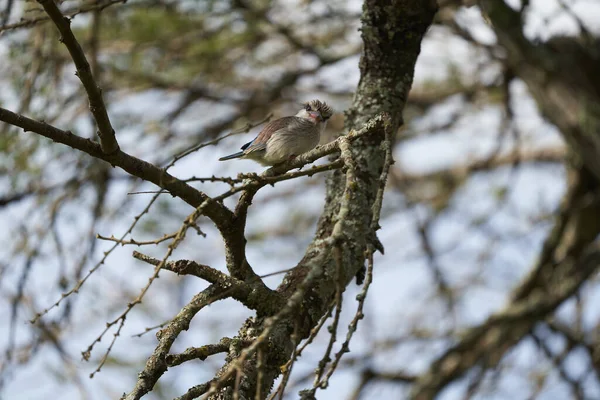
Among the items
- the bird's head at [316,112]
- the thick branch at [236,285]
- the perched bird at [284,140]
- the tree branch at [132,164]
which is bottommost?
the thick branch at [236,285]

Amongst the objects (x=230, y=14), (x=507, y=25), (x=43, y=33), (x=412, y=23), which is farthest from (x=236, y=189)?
(x=230, y=14)

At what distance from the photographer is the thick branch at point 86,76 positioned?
2.09 metres

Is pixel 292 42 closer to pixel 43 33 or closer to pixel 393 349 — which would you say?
pixel 43 33

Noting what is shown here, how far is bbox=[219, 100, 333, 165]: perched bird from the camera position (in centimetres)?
315

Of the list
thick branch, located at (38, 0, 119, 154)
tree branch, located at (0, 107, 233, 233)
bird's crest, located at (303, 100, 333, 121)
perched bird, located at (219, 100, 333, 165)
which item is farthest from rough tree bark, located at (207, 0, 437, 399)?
thick branch, located at (38, 0, 119, 154)

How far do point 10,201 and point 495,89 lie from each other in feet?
14.3

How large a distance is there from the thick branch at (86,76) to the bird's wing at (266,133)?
106 cm

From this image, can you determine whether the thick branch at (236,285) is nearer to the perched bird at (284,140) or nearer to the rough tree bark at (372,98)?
the rough tree bark at (372,98)

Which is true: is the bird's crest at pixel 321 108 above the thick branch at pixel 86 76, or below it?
above

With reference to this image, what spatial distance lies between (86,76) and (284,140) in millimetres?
1142

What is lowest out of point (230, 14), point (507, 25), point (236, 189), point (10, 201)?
point (236, 189)

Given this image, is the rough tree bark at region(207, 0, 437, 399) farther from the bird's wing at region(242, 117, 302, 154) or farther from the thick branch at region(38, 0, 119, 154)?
the thick branch at region(38, 0, 119, 154)

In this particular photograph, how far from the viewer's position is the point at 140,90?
6.61m

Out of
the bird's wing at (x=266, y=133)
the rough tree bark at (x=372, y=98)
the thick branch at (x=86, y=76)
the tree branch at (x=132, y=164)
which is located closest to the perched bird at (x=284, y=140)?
the bird's wing at (x=266, y=133)
